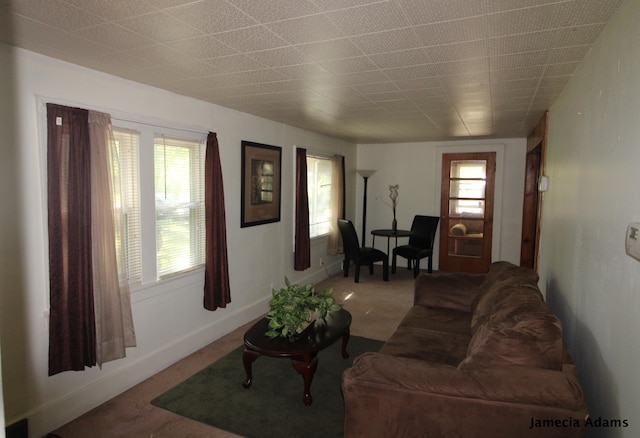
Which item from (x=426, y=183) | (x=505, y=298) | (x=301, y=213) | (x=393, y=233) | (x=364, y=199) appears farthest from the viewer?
(x=364, y=199)

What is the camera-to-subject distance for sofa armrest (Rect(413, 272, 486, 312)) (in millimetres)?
3404

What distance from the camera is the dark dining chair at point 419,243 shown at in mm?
6301

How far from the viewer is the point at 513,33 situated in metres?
1.97

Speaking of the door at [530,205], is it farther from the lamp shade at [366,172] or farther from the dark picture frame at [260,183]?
the dark picture frame at [260,183]

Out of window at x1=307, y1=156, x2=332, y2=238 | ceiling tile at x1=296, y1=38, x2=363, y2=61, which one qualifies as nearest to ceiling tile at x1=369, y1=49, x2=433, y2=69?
→ ceiling tile at x1=296, y1=38, x2=363, y2=61

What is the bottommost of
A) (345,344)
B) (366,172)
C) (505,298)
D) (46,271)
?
(345,344)

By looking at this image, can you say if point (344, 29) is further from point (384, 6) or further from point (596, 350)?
point (596, 350)

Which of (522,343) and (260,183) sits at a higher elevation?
(260,183)

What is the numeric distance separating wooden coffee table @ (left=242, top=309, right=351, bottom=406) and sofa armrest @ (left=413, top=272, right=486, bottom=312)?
81 centimetres

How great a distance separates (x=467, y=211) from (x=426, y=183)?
0.81 m

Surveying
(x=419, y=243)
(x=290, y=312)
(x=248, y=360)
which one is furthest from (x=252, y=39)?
(x=419, y=243)

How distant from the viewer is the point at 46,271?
8.08 ft

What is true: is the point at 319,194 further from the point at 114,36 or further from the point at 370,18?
the point at 370,18

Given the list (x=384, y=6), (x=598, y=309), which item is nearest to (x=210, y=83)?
(x=384, y=6)
